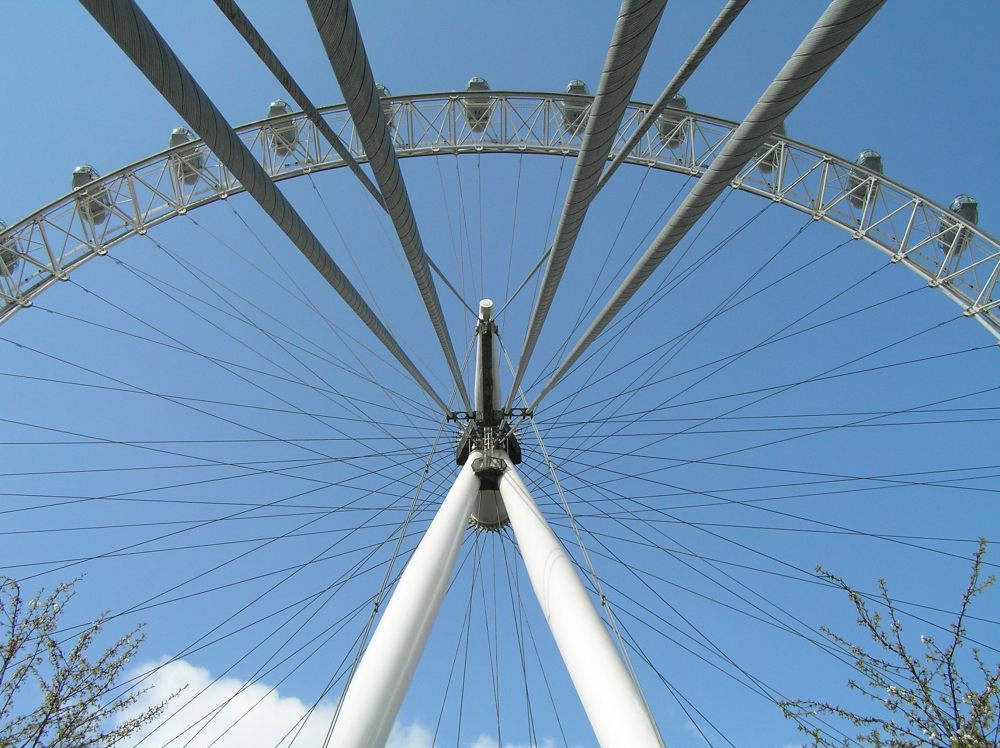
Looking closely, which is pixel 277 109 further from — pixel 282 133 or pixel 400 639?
pixel 400 639

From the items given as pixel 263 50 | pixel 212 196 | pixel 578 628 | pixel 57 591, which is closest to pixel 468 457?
pixel 578 628

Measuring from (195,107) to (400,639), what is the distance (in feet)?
25.3

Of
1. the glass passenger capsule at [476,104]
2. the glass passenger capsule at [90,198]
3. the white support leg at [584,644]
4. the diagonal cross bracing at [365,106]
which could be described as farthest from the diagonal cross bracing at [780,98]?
the glass passenger capsule at [90,198]

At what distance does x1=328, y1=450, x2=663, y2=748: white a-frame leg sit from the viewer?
26.1ft

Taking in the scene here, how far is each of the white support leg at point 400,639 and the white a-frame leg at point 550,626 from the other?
12 millimetres

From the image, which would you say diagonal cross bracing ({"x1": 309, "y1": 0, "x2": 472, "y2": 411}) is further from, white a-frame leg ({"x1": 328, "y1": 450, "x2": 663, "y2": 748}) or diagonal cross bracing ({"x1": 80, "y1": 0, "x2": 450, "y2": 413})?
white a-frame leg ({"x1": 328, "y1": 450, "x2": 663, "y2": 748})

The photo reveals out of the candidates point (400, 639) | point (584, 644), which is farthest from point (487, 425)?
point (584, 644)

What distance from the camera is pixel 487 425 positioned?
1606cm

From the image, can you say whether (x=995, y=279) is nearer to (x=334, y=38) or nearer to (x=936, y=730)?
(x=936, y=730)

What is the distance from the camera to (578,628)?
31.0 ft

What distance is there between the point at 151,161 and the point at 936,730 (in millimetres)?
24600

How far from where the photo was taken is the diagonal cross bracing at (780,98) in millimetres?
4309

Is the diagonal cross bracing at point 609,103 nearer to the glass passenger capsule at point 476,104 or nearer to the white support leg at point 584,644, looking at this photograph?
the white support leg at point 584,644

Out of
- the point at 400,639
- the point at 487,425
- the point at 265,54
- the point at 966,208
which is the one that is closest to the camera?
the point at 265,54
